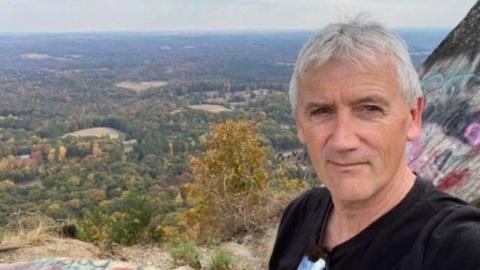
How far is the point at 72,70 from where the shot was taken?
126375 mm

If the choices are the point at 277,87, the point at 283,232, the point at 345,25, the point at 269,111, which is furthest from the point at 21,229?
the point at 277,87

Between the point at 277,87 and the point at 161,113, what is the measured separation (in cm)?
2524

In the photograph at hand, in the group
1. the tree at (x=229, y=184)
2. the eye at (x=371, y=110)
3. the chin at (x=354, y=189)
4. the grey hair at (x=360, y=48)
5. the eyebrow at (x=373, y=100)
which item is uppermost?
the grey hair at (x=360, y=48)

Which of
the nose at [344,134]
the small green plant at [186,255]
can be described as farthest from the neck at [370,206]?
the small green plant at [186,255]

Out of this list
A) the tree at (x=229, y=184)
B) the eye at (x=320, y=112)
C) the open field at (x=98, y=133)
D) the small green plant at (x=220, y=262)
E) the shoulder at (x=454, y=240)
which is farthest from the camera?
the open field at (x=98, y=133)

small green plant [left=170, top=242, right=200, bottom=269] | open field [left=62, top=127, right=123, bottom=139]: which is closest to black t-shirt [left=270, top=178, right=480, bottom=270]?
small green plant [left=170, top=242, right=200, bottom=269]

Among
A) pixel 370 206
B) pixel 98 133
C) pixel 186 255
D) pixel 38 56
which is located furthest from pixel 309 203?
pixel 38 56

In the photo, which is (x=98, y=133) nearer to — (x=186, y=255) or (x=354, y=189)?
(x=186, y=255)

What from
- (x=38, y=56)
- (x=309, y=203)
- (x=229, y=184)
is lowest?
(x=38, y=56)

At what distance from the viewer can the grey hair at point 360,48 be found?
5.21ft

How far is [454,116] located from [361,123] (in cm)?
440

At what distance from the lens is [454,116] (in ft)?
18.6

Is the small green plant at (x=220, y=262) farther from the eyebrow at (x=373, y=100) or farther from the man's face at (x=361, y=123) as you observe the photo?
the eyebrow at (x=373, y=100)

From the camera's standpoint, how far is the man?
61.1 inches
